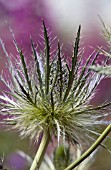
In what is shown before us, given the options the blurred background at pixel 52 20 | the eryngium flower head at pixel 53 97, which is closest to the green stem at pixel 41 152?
the eryngium flower head at pixel 53 97

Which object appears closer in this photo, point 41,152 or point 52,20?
point 41,152

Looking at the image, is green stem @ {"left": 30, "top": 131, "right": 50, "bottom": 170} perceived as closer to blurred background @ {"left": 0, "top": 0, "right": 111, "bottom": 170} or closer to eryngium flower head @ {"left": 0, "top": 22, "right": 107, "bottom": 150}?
eryngium flower head @ {"left": 0, "top": 22, "right": 107, "bottom": 150}

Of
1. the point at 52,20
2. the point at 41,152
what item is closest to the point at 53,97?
the point at 41,152

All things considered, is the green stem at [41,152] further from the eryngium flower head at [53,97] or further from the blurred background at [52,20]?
the blurred background at [52,20]

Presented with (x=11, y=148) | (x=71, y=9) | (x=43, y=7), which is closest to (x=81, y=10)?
(x=71, y=9)

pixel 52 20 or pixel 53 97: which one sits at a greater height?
pixel 52 20

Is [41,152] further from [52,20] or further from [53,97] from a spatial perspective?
Answer: [52,20]

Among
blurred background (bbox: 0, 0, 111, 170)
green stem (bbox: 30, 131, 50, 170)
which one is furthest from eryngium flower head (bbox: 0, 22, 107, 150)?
blurred background (bbox: 0, 0, 111, 170)

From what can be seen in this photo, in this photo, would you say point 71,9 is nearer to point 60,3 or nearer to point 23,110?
point 60,3
